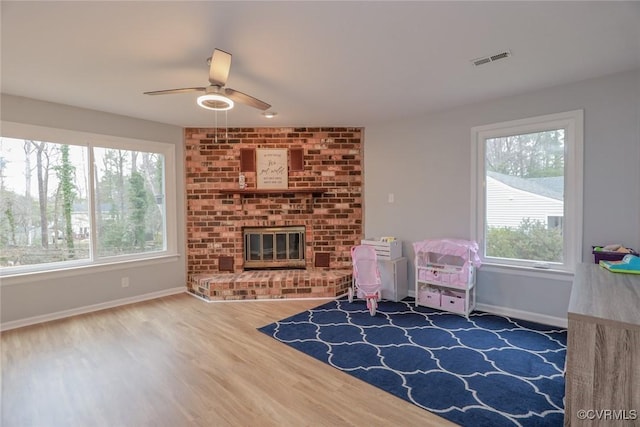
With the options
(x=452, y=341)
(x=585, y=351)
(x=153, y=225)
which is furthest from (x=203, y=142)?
(x=585, y=351)

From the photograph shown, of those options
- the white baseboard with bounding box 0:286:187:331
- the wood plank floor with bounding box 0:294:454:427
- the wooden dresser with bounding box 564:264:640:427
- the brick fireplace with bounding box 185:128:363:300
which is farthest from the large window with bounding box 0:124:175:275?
the wooden dresser with bounding box 564:264:640:427

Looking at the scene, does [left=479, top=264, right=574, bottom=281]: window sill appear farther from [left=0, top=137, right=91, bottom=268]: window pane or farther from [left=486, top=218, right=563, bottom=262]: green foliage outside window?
[left=0, top=137, right=91, bottom=268]: window pane

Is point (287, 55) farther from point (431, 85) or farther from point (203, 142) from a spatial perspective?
point (203, 142)

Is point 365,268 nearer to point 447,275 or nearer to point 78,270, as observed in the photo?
point 447,275

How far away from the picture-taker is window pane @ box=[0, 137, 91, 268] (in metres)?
3.08

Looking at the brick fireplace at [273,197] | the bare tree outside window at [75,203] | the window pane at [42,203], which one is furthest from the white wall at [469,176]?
the window pane at [42,203]

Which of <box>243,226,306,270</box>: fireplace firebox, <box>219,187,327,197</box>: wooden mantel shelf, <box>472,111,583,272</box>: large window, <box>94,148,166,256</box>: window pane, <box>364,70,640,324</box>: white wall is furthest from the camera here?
<box>243,226,306,270</box>: fireplace firebox

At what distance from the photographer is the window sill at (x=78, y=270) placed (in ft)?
10.0

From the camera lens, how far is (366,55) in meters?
2.26

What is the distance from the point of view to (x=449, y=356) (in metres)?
2.41

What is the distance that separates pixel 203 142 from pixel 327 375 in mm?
3537

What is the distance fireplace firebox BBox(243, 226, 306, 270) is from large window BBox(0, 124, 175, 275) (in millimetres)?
1087

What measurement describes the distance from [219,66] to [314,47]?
2.23 feet

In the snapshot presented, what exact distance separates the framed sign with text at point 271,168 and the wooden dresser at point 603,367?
363 cm
